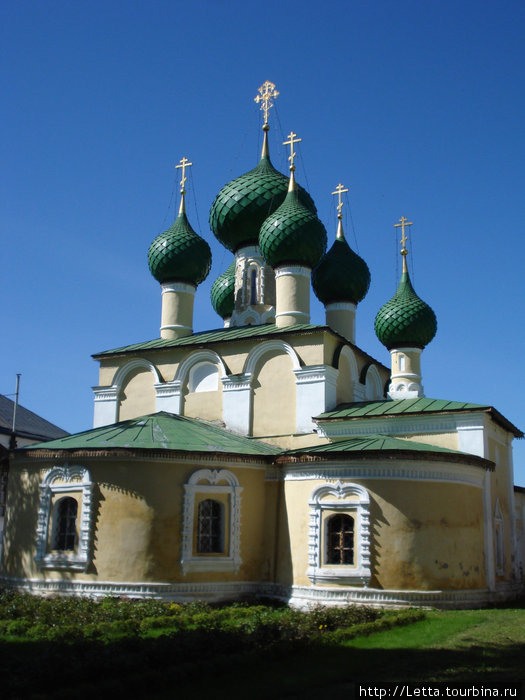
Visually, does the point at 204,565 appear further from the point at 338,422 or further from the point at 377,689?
the point at 377,689

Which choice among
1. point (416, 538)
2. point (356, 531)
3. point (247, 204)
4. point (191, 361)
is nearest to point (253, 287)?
point (247, 204)

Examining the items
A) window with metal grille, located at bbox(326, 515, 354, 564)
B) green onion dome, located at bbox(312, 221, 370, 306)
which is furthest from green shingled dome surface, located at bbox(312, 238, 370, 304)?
window with metal grille, located at bbox(326, 515, 354, 564)

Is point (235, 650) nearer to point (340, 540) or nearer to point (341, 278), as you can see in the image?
point (340, 540)

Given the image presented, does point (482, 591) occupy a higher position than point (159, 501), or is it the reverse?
point (159, 501)

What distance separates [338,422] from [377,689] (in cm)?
790

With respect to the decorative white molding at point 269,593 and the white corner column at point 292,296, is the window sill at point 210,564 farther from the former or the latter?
the white corner column at point 292,296

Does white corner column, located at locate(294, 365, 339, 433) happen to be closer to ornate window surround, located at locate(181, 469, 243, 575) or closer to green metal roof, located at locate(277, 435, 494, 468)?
green metal roof, located at locate(277, 435, 494, 468)

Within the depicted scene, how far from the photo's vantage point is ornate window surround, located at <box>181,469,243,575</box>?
11.6 metres

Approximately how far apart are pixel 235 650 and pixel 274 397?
24.0 feet

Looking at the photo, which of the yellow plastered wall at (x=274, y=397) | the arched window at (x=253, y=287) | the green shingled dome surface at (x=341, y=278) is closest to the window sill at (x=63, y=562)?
the yellow plastered wall at (x=274, y=397)

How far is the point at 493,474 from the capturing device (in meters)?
13.2

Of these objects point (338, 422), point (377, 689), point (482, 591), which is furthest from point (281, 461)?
point (377, 689)

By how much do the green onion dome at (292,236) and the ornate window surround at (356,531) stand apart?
546 cm

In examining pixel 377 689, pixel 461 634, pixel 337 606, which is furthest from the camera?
pixel 337 606
